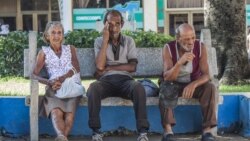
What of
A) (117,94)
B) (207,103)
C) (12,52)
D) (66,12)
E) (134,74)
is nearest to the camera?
(207,103)

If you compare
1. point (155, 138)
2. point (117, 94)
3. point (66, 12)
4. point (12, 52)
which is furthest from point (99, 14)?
point (117, 94)

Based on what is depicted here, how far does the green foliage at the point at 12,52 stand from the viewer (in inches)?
506

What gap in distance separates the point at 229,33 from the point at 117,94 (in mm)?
4458

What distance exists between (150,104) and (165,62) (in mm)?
480

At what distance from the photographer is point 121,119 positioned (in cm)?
677

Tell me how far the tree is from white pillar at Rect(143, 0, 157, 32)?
15.1 metres

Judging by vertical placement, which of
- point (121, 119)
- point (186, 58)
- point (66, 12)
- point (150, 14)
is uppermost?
point (66, 12)

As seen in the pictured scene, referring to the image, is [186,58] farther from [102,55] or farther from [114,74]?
[102,55]

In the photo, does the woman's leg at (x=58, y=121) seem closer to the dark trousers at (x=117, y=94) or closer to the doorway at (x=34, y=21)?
the dark trousers at (x=117, y=94)

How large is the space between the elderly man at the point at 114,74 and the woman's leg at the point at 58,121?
36 cm

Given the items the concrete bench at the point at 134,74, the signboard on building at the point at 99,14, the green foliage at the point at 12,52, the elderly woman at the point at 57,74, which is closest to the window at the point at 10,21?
the signboard on building at the point at 99,14

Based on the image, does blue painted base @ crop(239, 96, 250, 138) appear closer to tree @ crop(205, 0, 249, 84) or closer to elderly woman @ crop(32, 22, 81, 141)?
elderly woman @ crop(32, 22, 81, 141)

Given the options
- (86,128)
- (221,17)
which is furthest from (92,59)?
(221,17)

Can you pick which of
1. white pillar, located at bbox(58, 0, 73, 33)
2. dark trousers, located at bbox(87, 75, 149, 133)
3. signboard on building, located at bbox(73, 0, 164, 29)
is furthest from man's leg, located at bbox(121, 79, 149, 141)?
white pillar, located at bbox(58, 0, 73, 33)
